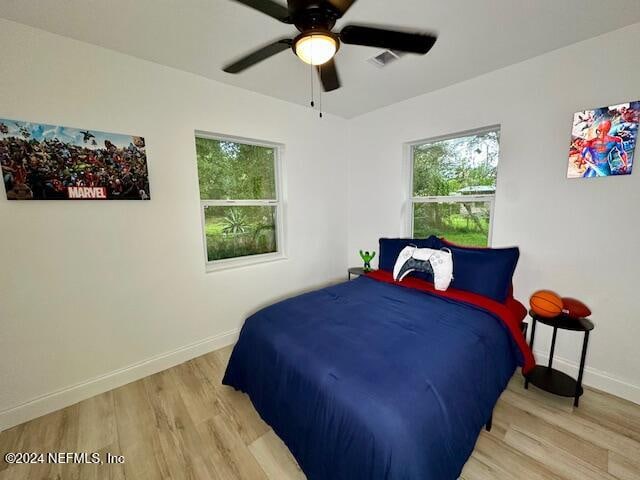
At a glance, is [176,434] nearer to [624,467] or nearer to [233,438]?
[233,438]

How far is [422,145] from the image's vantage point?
2934 millimetres

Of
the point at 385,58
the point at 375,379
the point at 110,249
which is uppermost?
the point at 385,58

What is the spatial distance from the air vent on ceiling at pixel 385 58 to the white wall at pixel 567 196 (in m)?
0.82

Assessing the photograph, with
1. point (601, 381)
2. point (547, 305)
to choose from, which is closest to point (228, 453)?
point (547, 305)

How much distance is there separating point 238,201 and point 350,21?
1.78 meters

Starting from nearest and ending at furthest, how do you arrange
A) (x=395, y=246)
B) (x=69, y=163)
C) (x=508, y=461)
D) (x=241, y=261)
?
(x=508, y=461) < (x=69, y=163) < (x=395, y=246) < (x=241, y=261)

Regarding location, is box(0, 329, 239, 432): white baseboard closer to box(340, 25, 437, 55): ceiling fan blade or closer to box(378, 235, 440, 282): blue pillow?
box(378, 235, 440, 282): blue pillow

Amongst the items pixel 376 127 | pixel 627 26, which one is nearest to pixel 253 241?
pixel 376 127

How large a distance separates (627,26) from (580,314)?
1.89m

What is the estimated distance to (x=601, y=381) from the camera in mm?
1940

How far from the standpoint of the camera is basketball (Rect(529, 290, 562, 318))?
5.94 feet

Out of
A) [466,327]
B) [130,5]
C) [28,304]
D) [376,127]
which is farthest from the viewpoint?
[376,127]

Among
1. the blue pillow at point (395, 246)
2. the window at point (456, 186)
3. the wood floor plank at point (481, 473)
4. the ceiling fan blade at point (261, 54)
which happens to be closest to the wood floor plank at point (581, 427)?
the wood floor plank at point (481, 473)

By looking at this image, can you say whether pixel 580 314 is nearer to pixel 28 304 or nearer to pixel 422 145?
pixel 422 145
